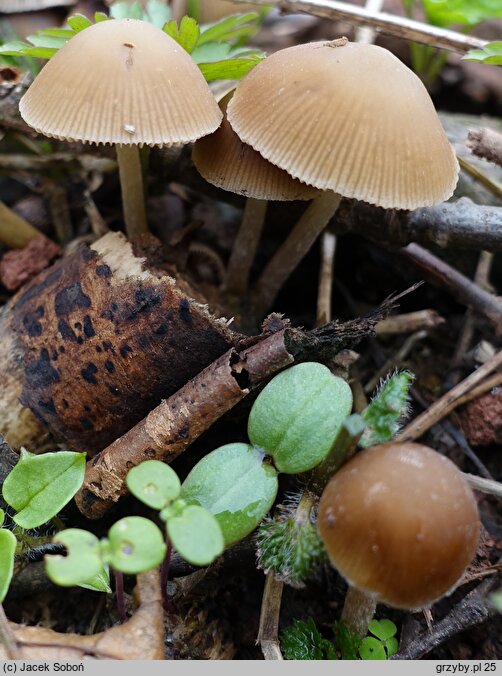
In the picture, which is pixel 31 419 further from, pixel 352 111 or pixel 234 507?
pixel 352 111

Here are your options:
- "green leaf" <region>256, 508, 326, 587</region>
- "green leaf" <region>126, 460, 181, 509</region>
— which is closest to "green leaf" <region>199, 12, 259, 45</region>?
"green leaf" <region>126, 460, 181, 509</region>

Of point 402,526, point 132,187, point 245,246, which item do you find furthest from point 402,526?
point 132,187

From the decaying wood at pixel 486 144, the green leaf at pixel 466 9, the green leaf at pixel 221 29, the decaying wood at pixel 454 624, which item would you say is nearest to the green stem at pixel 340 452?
the decaying wood at pixel 454 624

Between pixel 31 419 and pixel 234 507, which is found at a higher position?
pixel 234 507

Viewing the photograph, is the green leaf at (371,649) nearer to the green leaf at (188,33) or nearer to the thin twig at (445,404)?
the thin twig at (445,404)

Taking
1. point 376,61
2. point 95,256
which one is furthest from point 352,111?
point 95,256
